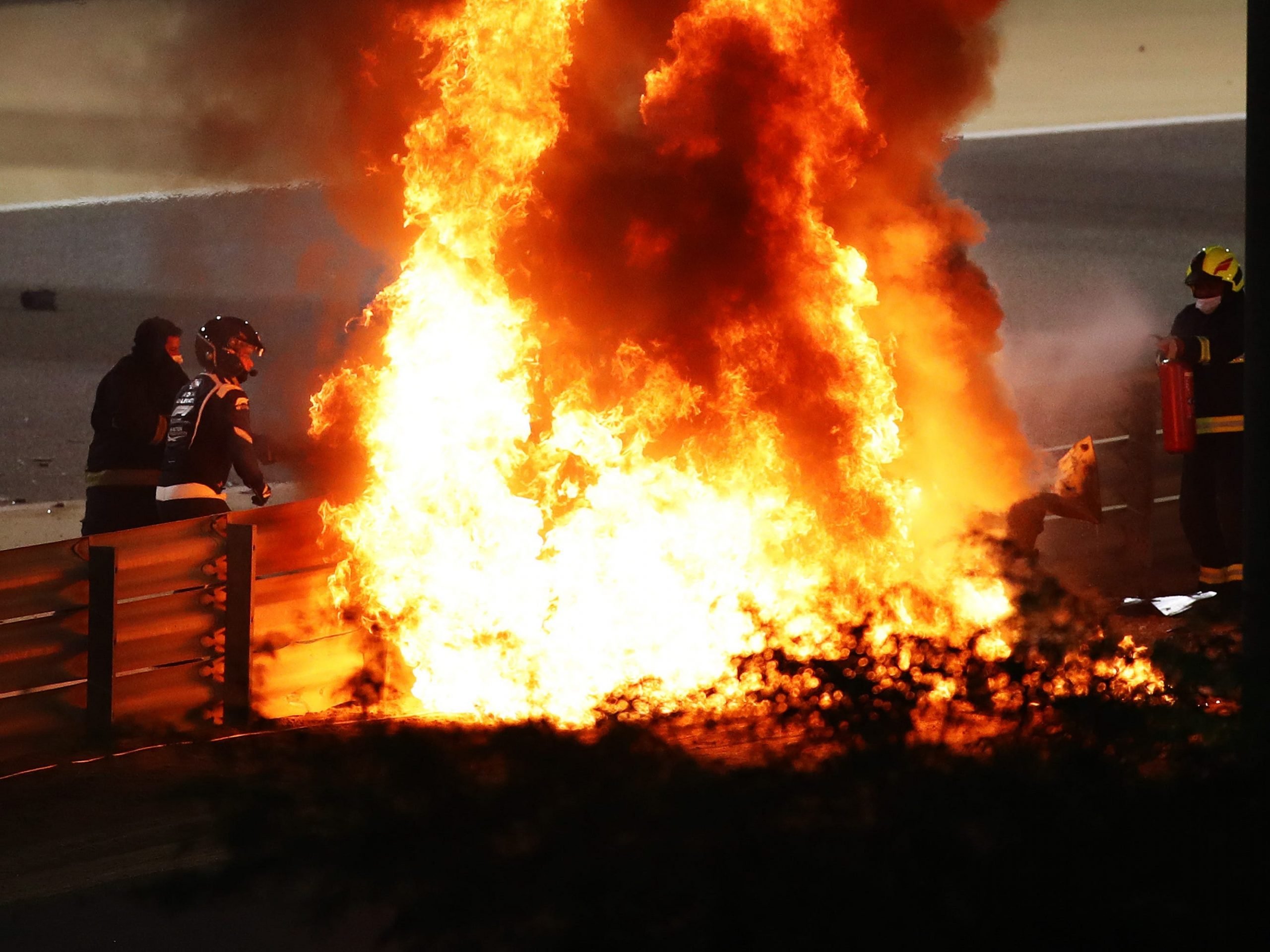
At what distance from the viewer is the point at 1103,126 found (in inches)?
510

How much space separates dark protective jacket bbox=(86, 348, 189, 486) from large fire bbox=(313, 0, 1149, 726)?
1.78m

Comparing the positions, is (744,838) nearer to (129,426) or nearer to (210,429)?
(210,429)

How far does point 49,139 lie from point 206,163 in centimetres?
183

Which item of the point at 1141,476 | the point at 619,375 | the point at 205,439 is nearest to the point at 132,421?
the point at 205,439

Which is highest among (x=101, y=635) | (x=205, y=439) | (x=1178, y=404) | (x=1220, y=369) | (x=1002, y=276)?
(x=1002, y=276)

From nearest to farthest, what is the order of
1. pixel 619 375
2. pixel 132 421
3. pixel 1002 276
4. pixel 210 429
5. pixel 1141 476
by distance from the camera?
pixel 619 375, pixel 210 429, pixel 132 421, pixel 1141 476, pixel 1002 276

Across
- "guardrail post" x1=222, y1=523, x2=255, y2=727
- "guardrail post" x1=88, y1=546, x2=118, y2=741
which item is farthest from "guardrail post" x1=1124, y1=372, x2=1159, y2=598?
"guardrail post" x1=88, y1=546, x2=118, y2=741

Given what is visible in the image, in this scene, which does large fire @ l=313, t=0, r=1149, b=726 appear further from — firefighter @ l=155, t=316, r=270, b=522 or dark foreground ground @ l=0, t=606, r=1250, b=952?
dark foreground ground @ l=0, t=606, r=1250, b=952

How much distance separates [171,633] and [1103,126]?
10.0 m

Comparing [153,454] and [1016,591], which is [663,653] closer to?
[1016,591]

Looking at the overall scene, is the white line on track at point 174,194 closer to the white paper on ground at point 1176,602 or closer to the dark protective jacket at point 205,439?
the dark protective jacket at point 205,439

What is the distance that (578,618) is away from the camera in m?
6.11

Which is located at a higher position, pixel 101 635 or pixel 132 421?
pixel 132 421

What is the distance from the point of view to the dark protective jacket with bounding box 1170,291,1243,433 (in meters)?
8.00
